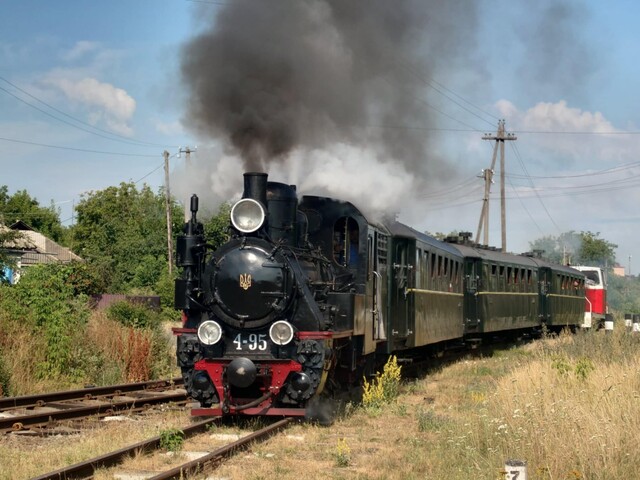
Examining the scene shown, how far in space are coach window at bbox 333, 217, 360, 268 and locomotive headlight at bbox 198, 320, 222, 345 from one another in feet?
7.60

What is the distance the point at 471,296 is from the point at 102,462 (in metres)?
15.1

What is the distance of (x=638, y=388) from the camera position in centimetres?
1049

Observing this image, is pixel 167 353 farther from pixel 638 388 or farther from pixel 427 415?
pixel 638 388

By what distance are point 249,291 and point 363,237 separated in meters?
2.01

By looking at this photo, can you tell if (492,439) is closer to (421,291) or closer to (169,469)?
Result: (169,469)

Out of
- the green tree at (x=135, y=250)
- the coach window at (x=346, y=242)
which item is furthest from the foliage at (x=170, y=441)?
the green tree at (x=135, y=250)

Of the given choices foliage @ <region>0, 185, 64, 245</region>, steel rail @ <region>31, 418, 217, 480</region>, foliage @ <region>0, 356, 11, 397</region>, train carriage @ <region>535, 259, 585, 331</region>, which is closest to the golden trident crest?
steel rail @ <region>31, 418, 217, 480</region>

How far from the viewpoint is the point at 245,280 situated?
10.3m

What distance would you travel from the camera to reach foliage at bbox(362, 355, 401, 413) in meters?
12.2

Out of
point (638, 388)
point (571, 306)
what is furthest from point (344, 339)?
point (571, 306)

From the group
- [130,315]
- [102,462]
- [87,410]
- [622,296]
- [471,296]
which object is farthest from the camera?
[622,296]

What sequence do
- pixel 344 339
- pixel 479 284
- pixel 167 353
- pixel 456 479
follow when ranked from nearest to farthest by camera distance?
pixel 456 479
pixel 344 339
pixel 167 353
pixel 479 284

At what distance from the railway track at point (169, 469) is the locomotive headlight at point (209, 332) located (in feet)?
3.49

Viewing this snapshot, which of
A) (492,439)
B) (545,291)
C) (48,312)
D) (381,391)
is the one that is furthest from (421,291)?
(545,291)
